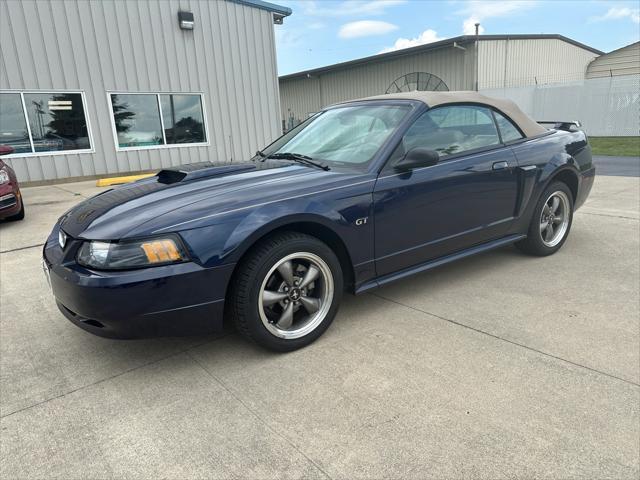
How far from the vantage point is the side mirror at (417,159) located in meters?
2.99

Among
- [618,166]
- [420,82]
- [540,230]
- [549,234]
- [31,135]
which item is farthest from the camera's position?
[420,82]

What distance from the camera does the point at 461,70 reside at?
786 inches

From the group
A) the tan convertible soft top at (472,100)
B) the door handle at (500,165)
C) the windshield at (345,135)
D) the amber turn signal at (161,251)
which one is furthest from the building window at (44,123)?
the door handle at (500,165)

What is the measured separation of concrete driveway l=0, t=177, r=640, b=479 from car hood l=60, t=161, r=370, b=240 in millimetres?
835

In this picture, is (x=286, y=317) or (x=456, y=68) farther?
(x=456, y=68)

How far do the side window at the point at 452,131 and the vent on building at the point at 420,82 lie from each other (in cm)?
1815

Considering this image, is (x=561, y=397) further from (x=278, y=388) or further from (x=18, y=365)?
(x=18, y=365)

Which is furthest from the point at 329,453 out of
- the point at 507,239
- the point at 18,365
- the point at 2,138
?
the point at 2,138

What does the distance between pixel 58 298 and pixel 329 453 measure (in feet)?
5.65

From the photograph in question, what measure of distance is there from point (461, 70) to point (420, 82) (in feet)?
6.55

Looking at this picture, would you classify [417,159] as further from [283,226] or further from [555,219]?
[555,219]

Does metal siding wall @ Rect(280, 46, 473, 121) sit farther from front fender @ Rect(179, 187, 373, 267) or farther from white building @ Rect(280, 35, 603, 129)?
front fender @ Rect(179, 187, 373, 267)

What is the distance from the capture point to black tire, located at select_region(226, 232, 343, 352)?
2.50 m

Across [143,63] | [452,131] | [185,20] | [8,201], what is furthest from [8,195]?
[185,20]
